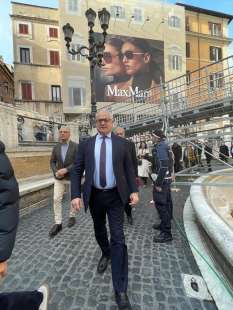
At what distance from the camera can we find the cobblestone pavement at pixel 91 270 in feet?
8.39

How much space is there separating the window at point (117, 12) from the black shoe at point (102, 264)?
1216 inches

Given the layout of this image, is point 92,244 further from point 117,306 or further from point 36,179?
point 36,179

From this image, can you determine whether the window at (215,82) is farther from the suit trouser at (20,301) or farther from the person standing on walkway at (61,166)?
the suit trouser at (20,301)

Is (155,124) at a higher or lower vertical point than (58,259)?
higher

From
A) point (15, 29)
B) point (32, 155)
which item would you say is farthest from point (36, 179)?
point (15, 29)

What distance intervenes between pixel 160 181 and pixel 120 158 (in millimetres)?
1612

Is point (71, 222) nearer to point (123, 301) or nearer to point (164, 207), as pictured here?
point (164, 207)

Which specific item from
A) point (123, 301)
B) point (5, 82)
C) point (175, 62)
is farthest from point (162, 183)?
point (5, 82)

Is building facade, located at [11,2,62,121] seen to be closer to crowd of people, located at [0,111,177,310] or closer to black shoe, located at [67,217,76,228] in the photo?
black shoe, located at [67,217,76,228]

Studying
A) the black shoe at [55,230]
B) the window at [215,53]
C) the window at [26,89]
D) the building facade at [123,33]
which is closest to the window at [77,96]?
the building facade at [123,33]

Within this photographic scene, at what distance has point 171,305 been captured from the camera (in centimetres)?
247

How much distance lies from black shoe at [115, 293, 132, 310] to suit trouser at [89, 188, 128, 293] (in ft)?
0.15

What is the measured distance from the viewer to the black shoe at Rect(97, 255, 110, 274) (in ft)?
10.2

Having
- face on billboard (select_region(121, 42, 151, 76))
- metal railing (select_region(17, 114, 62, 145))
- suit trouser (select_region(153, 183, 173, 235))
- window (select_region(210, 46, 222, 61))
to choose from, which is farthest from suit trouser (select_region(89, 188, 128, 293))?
window (select_region(210, 46, 222, 61))
